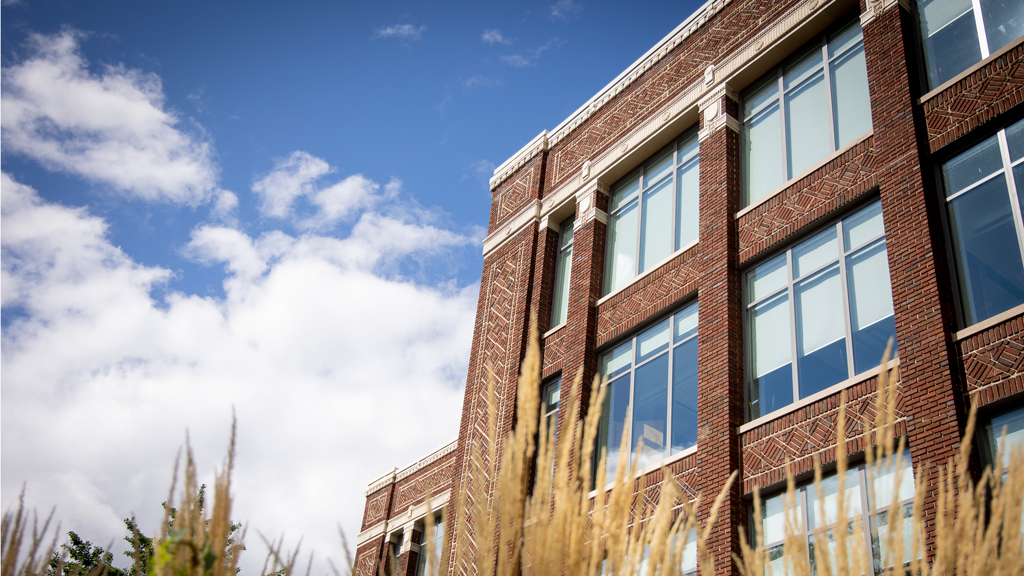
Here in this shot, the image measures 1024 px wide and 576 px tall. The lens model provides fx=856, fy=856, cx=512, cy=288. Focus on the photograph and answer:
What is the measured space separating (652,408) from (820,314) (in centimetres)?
305

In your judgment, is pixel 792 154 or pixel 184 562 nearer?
pixel 184 562

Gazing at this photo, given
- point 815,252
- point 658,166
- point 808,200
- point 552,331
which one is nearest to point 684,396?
point 815,252

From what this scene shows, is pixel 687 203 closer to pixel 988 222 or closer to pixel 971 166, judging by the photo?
pixel 971 166

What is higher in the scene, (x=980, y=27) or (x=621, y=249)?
(x=980, y=27)

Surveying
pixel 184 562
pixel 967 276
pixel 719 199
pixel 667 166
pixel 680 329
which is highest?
pixel 667 166

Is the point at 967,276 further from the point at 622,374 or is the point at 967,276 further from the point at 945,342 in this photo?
the point at 622,374

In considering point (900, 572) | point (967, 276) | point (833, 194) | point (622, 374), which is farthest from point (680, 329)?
point (900, 572)

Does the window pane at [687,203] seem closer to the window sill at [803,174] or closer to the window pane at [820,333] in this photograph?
the window sill at [803,174]

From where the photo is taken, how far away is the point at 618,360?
14.3m

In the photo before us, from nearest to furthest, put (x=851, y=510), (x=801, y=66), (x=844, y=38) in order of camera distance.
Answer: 1. (x=851, y=510)
2. (x=844, y=38)
3. (x=801, y=66)

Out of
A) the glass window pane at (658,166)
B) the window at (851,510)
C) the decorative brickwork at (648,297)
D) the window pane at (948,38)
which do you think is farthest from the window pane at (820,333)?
the glass window pane at (658,166)

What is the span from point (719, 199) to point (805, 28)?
2.97 metres

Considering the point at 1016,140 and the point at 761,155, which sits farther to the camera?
the point at 761,155

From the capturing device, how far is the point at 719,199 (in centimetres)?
1336
